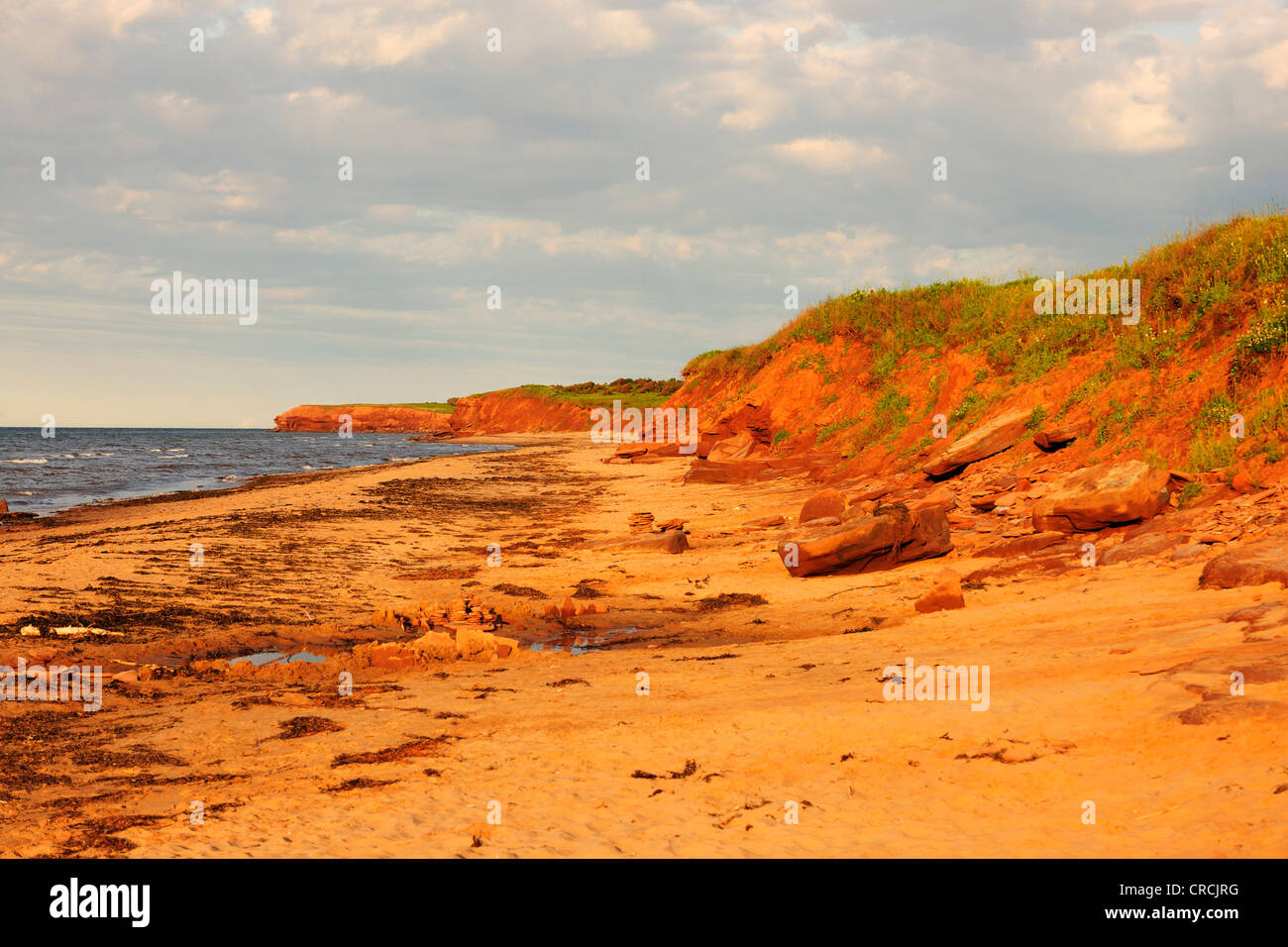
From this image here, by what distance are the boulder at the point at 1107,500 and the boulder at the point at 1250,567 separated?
10.5 feet

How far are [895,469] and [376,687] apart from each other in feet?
61.6

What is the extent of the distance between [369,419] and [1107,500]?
152347 mm

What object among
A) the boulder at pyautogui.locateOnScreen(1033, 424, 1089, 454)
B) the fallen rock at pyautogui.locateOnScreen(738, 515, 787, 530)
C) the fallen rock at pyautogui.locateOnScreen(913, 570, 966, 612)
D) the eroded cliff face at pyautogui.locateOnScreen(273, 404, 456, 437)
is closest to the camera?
the fallen rock at pyautogui.locateOnScreen(913, 570, 966, 612)

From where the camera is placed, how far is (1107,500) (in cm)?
1330

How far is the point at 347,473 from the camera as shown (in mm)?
41719

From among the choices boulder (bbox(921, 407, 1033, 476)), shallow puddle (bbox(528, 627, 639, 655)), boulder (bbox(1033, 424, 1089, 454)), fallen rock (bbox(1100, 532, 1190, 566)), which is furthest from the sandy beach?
boulder (bbox(921, 407, 1033, 476))

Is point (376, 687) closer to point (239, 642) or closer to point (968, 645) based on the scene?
point (239, 642)

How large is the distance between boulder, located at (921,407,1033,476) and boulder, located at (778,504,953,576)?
254 inches

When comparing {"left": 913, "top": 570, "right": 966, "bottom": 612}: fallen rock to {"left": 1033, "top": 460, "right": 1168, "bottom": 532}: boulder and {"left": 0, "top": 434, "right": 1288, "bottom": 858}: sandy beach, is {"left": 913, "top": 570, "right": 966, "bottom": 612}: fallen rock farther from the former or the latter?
{"left": 1033, "top": 460, "right": 1168, "bottom": 532}: boulder

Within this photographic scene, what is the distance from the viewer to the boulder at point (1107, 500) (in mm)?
13203

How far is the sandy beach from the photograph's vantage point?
5.44 metres
